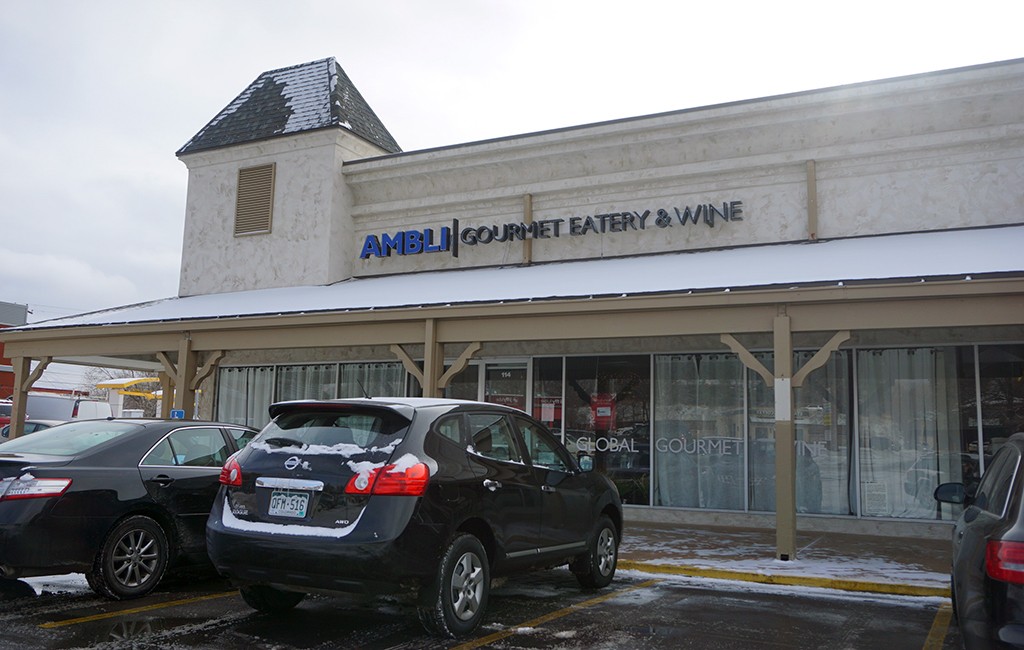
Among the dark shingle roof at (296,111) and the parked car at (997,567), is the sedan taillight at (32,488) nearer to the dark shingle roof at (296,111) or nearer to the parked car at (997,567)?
the parked car at (997,567)

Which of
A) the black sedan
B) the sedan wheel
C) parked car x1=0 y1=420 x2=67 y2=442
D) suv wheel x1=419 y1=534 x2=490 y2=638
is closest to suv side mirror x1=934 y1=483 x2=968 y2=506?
suv wheel x1=419 y1=534 x2=490 y2=638

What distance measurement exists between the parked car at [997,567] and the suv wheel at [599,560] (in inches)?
125

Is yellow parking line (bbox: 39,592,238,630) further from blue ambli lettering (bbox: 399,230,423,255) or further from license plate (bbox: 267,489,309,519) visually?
blue ambli lettering (bbox: 399,230,423,255)

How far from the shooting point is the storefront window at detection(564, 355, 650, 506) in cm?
1398

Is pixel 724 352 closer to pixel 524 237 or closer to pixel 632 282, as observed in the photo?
pixel 632 282

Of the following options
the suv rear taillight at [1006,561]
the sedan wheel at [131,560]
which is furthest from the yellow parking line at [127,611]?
the suv rear taillight at [1006,561]

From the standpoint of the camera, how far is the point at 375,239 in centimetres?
1731

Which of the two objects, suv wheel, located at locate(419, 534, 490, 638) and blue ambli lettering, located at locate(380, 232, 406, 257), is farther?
blue ambli lettering, located at locate(380, 232, 406, 257)

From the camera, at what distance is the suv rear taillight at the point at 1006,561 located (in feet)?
13.7

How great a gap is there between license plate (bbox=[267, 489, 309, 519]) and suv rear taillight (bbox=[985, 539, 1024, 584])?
13.1 ft

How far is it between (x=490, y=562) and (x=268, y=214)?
1348cm

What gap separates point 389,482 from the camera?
563 centimetres

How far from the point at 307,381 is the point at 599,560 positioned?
10462 mm

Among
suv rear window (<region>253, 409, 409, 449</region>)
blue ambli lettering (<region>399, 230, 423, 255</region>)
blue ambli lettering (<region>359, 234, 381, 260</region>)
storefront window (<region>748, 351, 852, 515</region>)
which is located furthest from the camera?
blue ambli lettering (<region>359, 234, 381, 260</region>)
